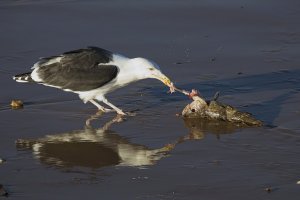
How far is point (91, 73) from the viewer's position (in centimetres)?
941

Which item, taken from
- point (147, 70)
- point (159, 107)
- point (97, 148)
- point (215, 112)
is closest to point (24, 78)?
point (147, 70)

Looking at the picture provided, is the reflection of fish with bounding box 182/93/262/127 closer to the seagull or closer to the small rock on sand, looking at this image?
the seagull

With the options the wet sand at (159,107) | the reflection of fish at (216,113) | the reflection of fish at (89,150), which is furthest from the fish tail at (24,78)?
the reflection of fish at (216,113)

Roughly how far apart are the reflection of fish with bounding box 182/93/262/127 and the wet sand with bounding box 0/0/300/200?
12 centimetres

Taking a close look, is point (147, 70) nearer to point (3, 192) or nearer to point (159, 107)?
point (159, 107)

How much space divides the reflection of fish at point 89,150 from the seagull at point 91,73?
2.63 feet

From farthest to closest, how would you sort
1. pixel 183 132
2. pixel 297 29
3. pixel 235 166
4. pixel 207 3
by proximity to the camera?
pixel 207 3
pixel 297 29
pixel 183 132
pixel 235 166

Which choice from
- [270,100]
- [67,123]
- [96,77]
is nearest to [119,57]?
[96,77]

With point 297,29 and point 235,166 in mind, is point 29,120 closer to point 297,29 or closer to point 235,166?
point 235,166

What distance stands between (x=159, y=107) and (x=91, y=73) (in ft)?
2.87

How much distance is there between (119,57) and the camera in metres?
9.55

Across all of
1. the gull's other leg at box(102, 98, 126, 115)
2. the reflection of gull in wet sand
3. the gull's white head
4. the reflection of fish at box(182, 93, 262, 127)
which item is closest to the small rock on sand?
the reflection of gull in wet sand

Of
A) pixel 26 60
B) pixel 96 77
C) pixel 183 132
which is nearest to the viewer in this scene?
pixel 183 132

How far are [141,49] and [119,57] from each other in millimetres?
2110
